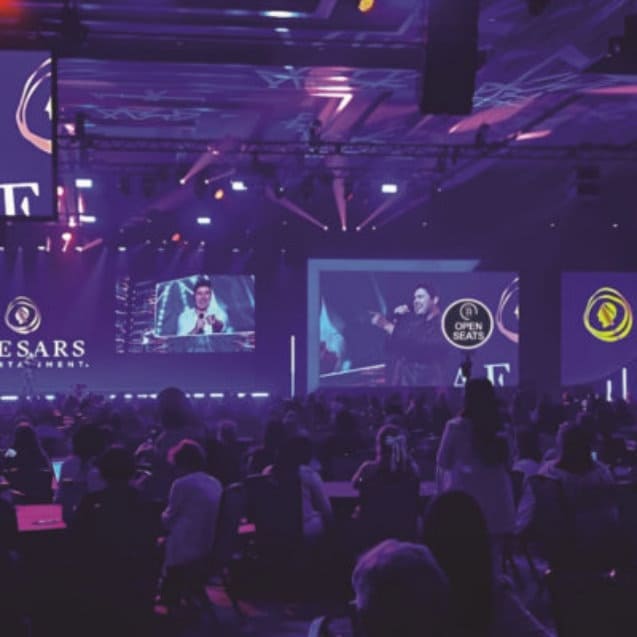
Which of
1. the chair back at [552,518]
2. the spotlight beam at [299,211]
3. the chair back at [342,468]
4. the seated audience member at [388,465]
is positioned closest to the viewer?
the chair back at [552,518]

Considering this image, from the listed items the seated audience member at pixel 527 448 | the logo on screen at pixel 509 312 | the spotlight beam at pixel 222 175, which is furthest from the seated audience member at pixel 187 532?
the logo on screen at pixel 509 312

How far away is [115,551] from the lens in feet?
14.8

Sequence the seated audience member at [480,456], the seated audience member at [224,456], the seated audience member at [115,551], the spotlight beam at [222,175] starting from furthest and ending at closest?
the spotlight beam at [222,175] < the seated audience member at [224,456] < the seated audience member at [480,456] < the seated audience member at [115,551]

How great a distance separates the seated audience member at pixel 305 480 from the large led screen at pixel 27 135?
6.61 ft

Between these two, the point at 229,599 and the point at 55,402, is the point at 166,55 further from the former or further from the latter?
the point at 55,402

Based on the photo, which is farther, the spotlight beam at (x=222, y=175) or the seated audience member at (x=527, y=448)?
the spotlight beam at (x=222, y=175)

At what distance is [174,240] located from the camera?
19.5 metres

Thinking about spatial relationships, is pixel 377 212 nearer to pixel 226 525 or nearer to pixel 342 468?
pixel 342 468

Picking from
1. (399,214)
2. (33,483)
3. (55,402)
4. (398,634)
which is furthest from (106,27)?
(399,214)

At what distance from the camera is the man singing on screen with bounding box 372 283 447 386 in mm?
19562

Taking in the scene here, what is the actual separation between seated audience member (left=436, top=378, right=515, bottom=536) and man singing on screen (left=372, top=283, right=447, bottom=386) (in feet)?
46.5

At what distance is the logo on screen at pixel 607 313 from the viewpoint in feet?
66.4

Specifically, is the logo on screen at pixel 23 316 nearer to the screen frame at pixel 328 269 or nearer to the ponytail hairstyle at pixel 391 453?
the screen frame at pixel 328 269

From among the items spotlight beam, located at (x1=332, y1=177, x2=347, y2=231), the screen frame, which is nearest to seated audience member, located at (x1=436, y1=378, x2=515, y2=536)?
spotlight beam, located at (x1=332, y1=177, x2=347, y2=231)
